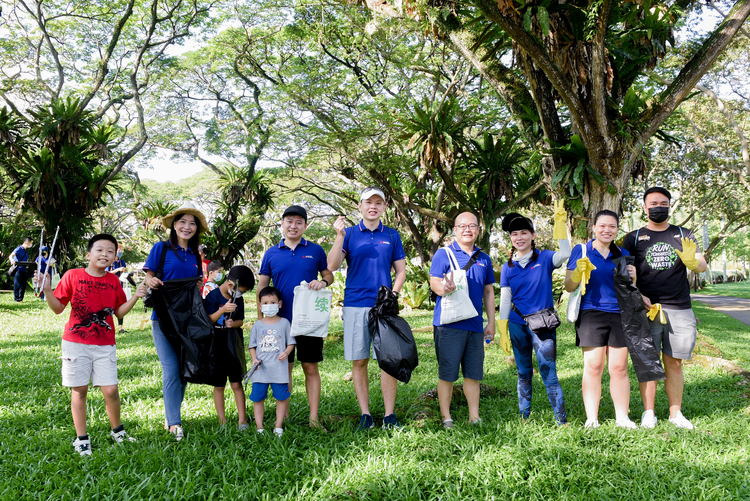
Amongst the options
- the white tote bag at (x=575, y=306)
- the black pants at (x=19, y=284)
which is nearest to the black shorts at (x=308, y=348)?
the white tote bag at (x=575, y=306)

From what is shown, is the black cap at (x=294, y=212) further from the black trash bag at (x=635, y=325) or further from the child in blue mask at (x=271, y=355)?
the black trash bag at (x=635, y=325)

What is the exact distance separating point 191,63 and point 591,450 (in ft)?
62.2

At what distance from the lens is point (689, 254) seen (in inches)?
143

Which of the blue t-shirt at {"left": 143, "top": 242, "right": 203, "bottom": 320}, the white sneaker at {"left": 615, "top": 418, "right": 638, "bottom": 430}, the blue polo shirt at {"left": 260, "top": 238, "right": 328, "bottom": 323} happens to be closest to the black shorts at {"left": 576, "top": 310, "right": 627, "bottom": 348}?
the white sneaker at {"left": 615, "top": 418, "right": 638, "bottom": 430}

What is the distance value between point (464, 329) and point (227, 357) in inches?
69.9

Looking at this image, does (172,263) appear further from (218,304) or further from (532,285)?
(532,285)

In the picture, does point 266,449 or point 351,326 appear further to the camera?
point 351,326

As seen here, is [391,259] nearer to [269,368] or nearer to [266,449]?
[269,368]

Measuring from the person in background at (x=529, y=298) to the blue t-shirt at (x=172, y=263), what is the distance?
238 centimetres

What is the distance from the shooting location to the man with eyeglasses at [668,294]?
146 inches

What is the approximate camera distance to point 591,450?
122 inches

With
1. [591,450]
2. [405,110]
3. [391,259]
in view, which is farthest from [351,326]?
[405,110]

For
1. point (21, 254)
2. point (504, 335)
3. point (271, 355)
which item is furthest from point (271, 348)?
point (21, 254)

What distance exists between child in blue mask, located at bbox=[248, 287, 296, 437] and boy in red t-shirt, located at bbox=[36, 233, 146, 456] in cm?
85
